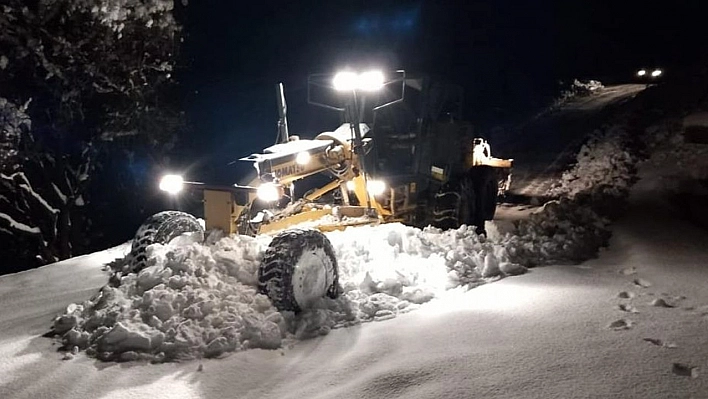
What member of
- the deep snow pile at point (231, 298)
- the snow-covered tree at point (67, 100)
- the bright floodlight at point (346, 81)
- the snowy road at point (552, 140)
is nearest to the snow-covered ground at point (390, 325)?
the deep snow pile at point (231, 298)

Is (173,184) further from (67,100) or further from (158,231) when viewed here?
(67,100)

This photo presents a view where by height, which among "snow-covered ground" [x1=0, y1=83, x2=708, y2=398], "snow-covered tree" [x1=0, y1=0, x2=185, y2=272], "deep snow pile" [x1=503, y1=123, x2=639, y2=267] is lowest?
"snow-covered ground" [x1=0, y1=83, x2=708, y2=398]

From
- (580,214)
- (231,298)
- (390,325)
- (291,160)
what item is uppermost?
(291,160)

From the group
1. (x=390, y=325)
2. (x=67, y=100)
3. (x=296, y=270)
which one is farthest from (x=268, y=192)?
(x=67, y=100)

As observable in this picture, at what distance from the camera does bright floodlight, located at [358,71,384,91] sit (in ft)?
26.2

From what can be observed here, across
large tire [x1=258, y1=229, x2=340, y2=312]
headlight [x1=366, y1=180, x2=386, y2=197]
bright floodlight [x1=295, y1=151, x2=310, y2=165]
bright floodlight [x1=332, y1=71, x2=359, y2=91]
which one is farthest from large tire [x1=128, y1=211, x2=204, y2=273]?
bright floodlight [x1=332, y1=71, x2=359, y2=91]

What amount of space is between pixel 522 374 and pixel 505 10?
137ft

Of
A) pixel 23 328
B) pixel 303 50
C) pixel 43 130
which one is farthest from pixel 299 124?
pixel 23 328

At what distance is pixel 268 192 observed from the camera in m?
6.82

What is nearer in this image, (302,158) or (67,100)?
(302,158)

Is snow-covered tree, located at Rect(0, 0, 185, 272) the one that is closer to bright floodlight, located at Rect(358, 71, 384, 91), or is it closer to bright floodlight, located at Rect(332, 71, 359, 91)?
bright floodlight, located at Rect(332, 71, 359, 91)

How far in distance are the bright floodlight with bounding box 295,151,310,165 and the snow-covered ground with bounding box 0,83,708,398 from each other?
1.06 metres

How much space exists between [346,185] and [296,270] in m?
3.12

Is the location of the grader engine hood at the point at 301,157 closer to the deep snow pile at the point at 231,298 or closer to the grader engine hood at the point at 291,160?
the grader engine hood at the point at 291,160
